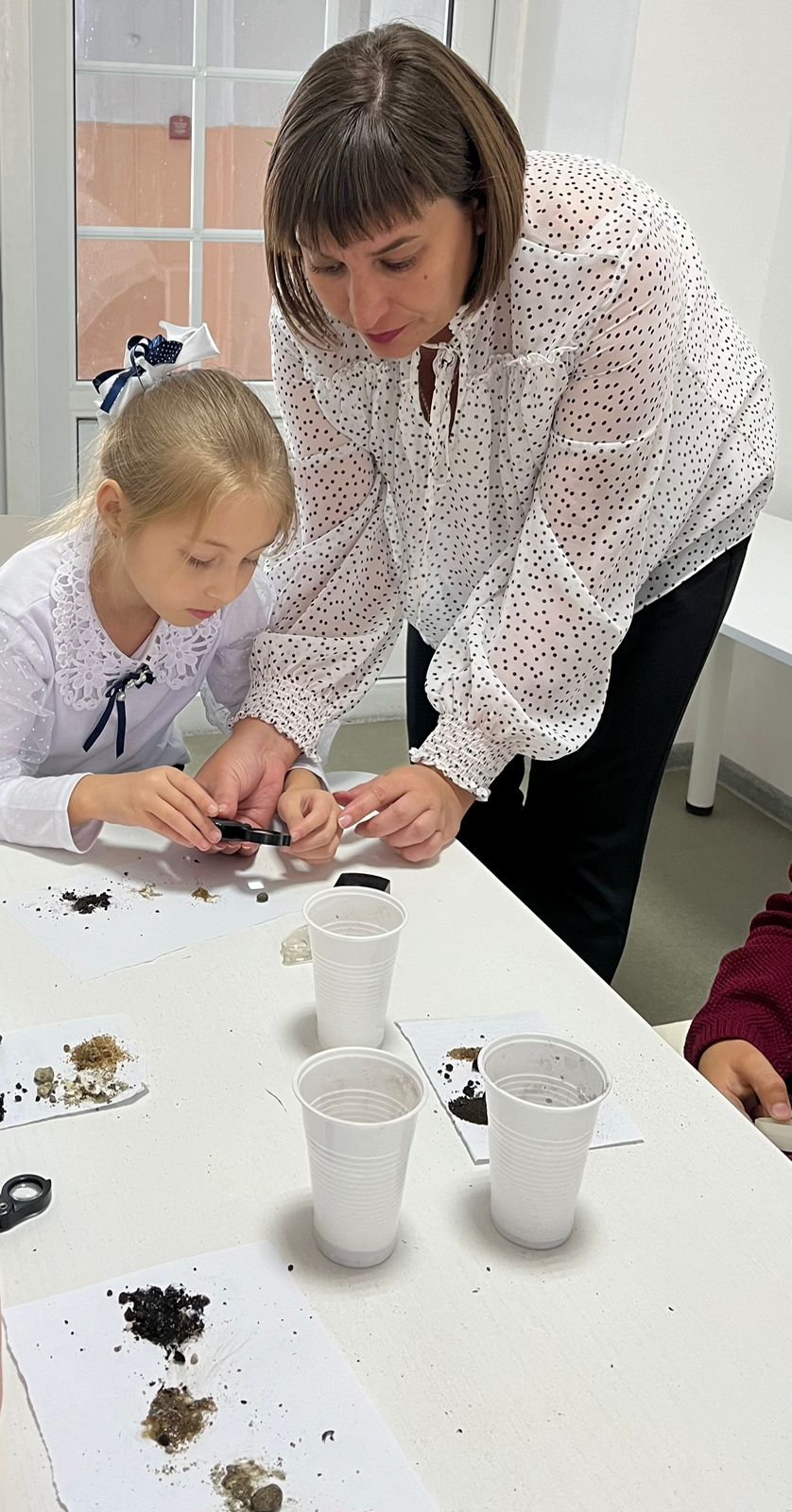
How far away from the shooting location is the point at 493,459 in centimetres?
138

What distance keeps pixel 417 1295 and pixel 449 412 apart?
878 millimetres

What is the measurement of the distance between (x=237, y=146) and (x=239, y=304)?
0.33 m

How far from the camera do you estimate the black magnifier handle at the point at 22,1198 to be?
2.72ft

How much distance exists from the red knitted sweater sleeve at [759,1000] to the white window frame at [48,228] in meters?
2.06

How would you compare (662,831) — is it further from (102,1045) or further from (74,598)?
(102,1045)

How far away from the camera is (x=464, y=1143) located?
934 millimetres

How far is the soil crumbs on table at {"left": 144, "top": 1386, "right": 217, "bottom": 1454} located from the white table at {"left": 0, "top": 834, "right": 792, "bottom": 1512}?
0.19ft

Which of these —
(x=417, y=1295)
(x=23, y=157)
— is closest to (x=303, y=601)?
(x=417, y=1295)

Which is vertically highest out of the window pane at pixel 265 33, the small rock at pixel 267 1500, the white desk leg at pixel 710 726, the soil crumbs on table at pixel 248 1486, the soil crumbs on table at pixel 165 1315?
the window pane at pixel 265 33

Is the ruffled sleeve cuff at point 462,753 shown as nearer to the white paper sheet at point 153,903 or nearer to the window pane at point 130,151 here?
the white paper sheet at point 153,903

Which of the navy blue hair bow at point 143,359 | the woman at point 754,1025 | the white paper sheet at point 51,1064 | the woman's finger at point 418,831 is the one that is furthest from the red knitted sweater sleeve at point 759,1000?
the navy blue hair bow at point 143,359

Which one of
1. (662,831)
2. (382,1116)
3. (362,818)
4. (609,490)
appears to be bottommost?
(662,831)

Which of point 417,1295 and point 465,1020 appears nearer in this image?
point 417,1295

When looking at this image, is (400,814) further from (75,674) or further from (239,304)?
(239,304)
